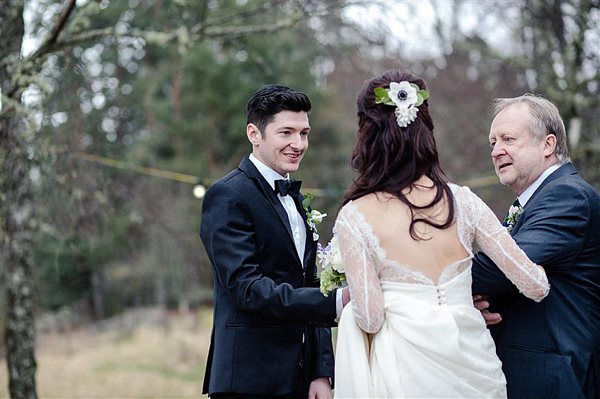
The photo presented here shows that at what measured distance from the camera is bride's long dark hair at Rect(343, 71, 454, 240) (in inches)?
112

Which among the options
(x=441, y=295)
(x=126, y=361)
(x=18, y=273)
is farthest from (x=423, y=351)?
(x=126, y=361)

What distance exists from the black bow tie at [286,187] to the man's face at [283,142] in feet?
0.22

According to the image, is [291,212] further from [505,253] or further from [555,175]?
[555,175]

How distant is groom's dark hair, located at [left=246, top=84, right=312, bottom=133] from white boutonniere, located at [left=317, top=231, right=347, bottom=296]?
0.78 metres

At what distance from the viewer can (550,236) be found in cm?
312

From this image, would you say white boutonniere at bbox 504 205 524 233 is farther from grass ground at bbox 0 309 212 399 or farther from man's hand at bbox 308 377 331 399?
grass ground at bbox 0 309 212 399

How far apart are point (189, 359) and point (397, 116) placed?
11.8m

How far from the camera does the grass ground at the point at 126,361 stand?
11.6 meters

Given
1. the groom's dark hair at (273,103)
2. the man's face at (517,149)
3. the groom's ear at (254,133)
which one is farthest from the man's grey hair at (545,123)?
the groom's ear at (254,133)

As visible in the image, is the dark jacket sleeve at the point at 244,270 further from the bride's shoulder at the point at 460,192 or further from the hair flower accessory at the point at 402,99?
the hair flower accessory at the point at 402,99

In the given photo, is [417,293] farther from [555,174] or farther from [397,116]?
[555,174]

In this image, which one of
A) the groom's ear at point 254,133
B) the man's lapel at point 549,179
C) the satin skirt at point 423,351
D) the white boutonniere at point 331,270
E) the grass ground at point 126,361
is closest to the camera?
the satin skirt at point 423,351

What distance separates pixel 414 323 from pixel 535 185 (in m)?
1.12

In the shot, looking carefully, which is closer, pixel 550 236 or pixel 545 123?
pixel 550 236
